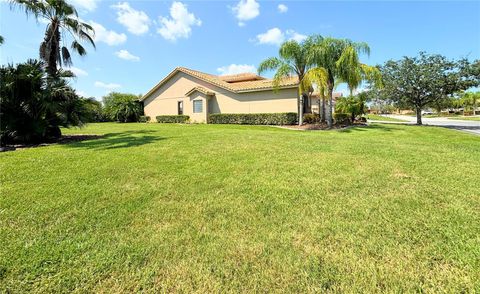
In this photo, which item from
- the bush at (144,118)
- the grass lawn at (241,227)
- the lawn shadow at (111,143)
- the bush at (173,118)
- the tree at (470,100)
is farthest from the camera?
the tree at (470,100)

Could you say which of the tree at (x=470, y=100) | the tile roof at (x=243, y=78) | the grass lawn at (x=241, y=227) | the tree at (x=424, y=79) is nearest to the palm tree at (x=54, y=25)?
the grass lawn at (x=241, y=227)

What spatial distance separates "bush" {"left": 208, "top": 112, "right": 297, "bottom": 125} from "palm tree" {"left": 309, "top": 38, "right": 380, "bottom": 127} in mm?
3346

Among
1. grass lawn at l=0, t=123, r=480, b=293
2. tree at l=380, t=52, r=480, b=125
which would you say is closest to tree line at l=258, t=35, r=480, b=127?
tree at l=380, t=52, r=480, b=125

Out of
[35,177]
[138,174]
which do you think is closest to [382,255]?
[138,174]

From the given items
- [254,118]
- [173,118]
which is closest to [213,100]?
[173,118]

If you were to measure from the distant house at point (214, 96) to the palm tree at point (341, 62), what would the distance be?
123 inches

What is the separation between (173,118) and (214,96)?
5343mm

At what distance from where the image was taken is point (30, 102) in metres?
10.3

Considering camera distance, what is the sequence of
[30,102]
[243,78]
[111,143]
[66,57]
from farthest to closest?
[243,78], [66,57], [30,102], [111,143]

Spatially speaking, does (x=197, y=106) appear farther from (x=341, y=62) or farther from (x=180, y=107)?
(x=341, y=62)

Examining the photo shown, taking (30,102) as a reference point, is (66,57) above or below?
above

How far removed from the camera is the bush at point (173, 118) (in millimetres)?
26344

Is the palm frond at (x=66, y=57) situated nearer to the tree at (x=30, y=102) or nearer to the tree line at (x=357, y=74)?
the tree at (x=30, y=102)

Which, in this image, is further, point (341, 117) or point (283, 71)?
point (341, 117)
